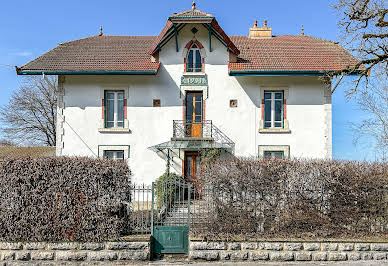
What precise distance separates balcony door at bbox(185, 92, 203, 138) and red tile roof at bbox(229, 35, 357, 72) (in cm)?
208

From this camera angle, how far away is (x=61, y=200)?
8906mm

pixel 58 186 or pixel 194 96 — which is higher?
pixel 194 96

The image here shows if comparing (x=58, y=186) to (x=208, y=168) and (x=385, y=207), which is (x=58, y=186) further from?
(x=385, y=207)

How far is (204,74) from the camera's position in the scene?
15953 mm

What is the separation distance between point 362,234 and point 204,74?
949cm

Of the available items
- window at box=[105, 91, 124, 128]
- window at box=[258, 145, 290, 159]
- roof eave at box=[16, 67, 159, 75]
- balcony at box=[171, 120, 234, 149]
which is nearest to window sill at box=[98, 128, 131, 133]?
window at box=[105, 91, 124, 128]

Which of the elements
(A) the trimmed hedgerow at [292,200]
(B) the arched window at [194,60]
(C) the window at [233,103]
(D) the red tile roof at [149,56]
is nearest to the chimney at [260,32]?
(D) the red tile roof at [149,56]

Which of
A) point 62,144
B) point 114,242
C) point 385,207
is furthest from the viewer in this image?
point 62,144

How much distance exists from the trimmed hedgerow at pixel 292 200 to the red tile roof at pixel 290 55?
7.01m

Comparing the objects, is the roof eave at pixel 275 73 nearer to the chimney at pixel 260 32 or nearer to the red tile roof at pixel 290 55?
the red tile roof at pixel 290 55

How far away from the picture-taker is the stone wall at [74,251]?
8695 millimetres

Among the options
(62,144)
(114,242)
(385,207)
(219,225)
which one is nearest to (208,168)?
(219,225)

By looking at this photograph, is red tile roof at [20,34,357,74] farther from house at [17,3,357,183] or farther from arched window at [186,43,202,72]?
arched window at [186,43,202,72]

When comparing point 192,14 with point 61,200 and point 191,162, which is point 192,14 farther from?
point 61,200
